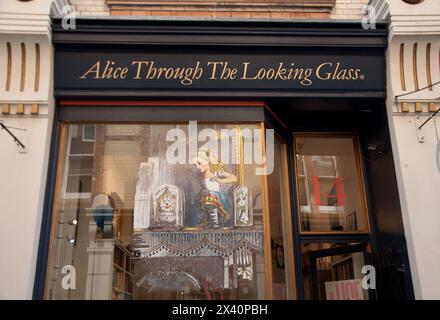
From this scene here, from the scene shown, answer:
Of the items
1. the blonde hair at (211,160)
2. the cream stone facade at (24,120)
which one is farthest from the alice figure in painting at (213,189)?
the cream stone facade at (24,120)

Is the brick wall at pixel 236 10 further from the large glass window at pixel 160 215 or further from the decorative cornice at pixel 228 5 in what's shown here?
the large glass window at pixel 160 215

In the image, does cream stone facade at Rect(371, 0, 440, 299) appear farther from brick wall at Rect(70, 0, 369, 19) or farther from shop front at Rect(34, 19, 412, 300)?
brick wall at Rect(70, 0, 369, 19)

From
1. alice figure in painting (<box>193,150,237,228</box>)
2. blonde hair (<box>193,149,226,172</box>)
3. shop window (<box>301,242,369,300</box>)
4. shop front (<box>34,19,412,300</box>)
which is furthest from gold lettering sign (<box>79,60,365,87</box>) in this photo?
shop window (<box>301,242,369,300</box>)

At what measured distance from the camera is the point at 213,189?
586 cm

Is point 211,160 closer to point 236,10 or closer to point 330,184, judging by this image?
point 330,184

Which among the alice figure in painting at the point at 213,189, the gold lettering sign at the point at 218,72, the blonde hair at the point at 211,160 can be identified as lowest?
the alice figure in painting at the point at 213,189

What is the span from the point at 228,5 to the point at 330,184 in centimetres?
279

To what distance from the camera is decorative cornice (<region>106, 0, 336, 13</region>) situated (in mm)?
6422

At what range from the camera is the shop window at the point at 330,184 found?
21.1ft

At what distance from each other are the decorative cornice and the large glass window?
166cm

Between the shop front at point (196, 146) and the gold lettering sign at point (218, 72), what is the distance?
0.01 metres

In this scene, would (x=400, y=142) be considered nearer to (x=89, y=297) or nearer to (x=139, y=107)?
(x=139, y=107)

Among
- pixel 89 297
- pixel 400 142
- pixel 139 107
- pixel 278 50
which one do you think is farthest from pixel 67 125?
pixel 400 142

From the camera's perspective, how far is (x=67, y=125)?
235 inches
